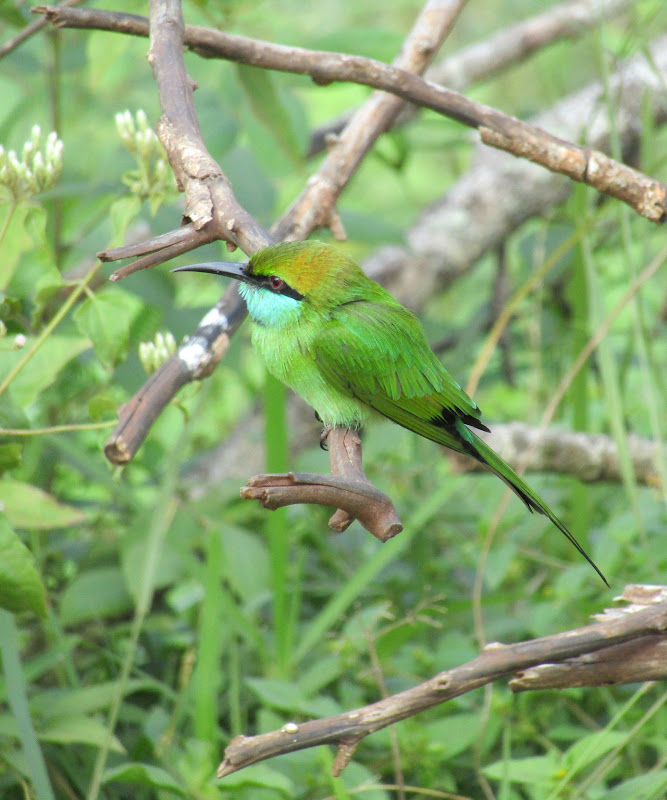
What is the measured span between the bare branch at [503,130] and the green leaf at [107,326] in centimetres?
49

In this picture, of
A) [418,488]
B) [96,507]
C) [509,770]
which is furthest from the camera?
[418,488]

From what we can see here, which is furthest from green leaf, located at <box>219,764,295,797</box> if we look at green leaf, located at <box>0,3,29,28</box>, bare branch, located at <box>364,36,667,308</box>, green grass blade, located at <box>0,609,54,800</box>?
bare branch, located at <box>364,36,667,308</box>

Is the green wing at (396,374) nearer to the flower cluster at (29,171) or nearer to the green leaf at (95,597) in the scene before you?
the flower cluster at (29,171)

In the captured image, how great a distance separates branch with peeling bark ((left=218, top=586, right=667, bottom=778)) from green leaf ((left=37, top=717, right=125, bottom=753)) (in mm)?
673

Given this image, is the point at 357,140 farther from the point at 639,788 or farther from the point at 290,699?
the point at 639,788

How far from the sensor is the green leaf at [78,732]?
1610 mm

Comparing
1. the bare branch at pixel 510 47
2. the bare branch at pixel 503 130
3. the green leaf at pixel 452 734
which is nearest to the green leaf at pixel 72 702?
the green leaf at pixel 452 734

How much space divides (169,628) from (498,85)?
3803 mm

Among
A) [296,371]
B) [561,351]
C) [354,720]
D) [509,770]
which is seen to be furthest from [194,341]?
[561,351]

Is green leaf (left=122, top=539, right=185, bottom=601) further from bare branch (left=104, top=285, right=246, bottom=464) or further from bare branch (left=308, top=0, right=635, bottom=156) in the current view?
bare branch (left=308, top=0, right=635, bottom=156)

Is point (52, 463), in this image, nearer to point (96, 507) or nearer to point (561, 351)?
point (96, 507)

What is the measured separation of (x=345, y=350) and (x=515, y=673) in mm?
717

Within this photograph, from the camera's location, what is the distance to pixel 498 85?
4.91m

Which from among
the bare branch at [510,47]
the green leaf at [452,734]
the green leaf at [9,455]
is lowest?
the green leaf at [452,734]
